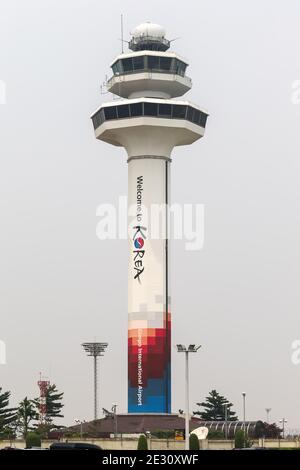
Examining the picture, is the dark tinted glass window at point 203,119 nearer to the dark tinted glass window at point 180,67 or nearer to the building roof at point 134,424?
the dark tinted glass window at point 180,67

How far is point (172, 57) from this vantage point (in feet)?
418

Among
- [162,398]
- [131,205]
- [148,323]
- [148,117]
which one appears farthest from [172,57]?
[162,398]

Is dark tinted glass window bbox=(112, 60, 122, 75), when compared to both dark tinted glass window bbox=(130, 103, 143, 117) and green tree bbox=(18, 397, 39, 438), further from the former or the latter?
green tree bbox=(18, 397, 39, 438)

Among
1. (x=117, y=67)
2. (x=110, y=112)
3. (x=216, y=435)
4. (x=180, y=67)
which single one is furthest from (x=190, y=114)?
(x=216, y=435)

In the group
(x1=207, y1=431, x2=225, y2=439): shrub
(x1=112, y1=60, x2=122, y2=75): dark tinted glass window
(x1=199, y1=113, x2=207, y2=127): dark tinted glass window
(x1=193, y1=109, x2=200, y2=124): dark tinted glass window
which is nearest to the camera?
(x1=207, y1=431, x2=225, y2=439): shrub

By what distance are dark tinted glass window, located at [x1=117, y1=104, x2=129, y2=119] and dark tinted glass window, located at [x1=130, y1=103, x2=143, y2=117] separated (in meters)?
0.62

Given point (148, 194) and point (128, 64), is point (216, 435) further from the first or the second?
point (128, 64)

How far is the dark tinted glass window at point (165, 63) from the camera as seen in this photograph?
127m

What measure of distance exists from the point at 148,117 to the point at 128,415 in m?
35.8

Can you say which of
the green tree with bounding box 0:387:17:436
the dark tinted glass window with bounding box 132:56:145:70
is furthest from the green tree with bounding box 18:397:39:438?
the dark tinted glass window with bounding box 132:56:145:70

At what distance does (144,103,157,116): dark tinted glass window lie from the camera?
123 meters

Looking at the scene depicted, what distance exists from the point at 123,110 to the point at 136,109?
175cm

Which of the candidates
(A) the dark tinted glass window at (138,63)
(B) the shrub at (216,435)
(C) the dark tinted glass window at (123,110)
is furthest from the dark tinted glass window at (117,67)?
(B) the shrub at (216,435)
